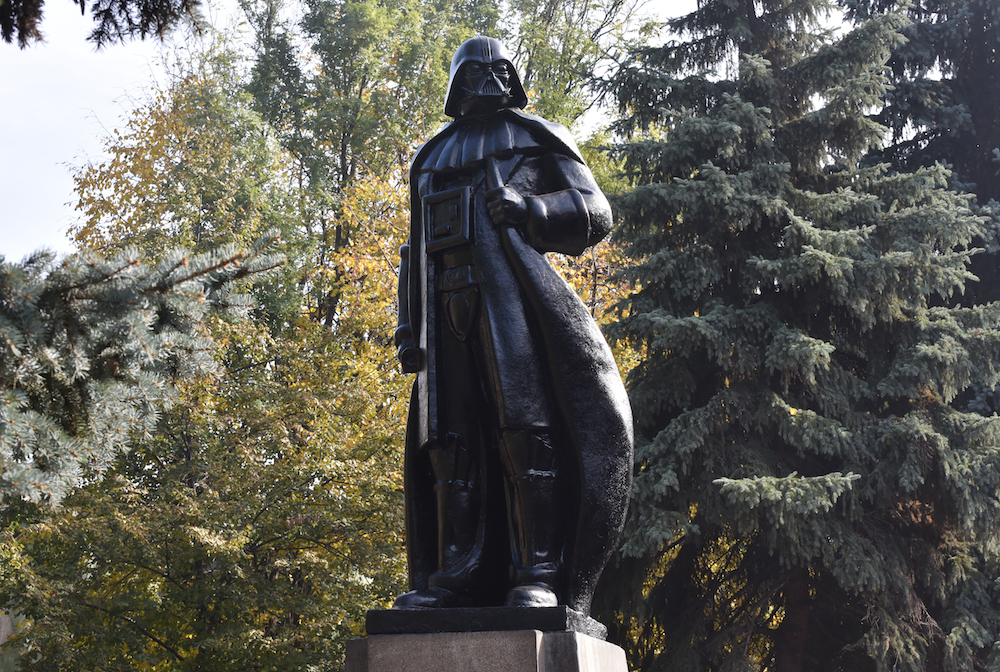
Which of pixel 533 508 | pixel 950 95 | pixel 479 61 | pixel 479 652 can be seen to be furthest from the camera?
pixel 950 95

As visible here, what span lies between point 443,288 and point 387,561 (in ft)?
27.7

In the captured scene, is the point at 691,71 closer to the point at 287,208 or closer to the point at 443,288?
the point at 287,208

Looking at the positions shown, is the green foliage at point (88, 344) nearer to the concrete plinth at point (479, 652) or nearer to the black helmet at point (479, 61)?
the concrete plinth at point (479, 652)

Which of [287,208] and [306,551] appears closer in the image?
[306,551]

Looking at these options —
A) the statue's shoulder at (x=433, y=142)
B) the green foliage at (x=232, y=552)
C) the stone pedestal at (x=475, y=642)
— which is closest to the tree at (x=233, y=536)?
the green foliage at (x=232, y=552)

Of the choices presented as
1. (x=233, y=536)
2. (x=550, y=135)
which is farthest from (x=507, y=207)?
(x=233, y=536)

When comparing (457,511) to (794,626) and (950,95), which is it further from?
(950,95)

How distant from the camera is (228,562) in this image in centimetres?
1218

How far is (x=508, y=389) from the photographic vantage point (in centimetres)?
394

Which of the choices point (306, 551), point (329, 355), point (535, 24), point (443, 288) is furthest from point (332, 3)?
point (443, 288)

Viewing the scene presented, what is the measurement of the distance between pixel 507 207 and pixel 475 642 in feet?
5.68

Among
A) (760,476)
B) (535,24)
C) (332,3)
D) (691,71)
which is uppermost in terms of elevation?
(332,3)

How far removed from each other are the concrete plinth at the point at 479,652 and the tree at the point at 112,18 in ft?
7.84

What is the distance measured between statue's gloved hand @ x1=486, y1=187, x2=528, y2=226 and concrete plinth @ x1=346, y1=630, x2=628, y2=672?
166 centimetres
